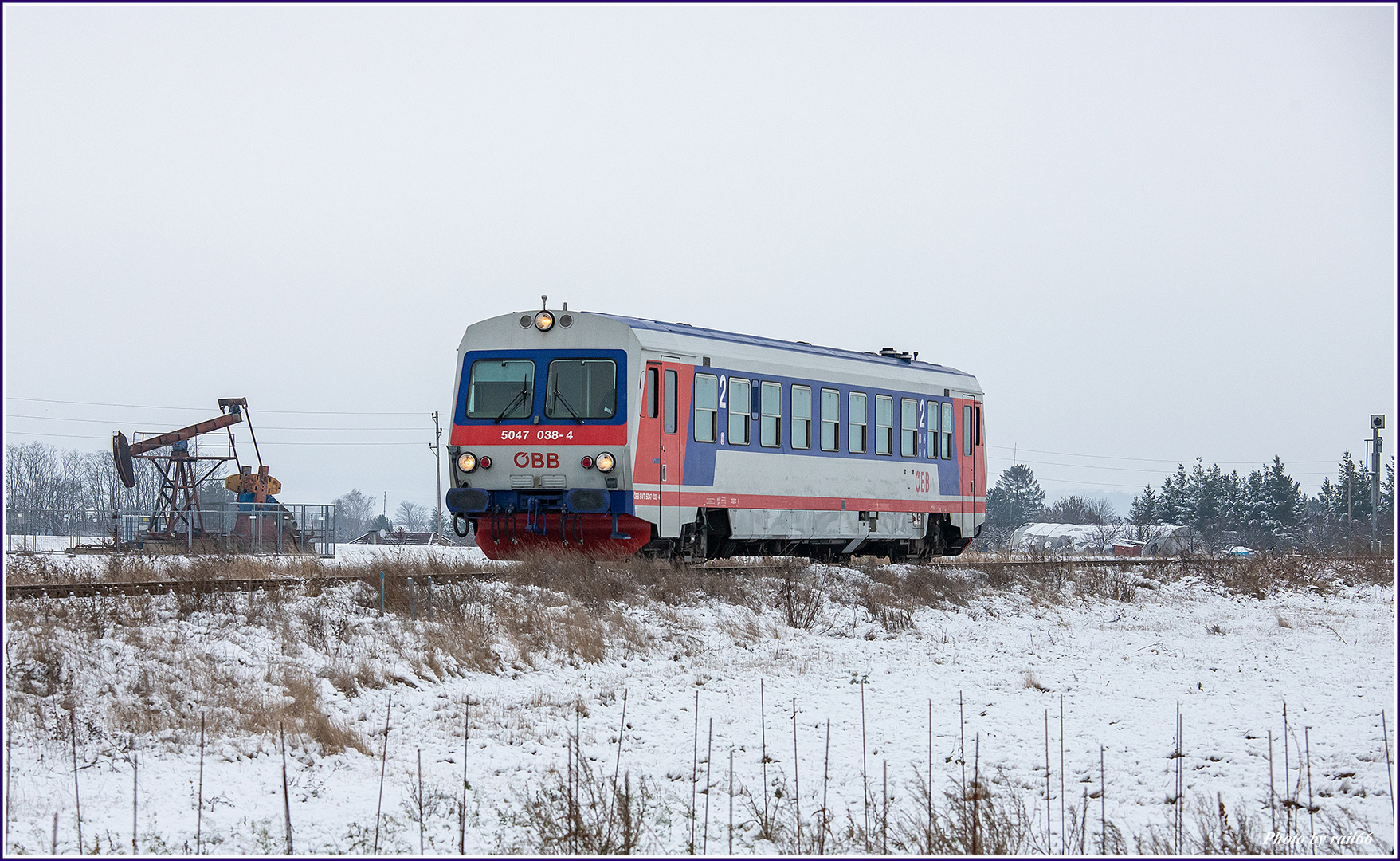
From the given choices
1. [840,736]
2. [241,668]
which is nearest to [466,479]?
[241,668]

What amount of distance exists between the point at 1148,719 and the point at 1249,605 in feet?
34.2

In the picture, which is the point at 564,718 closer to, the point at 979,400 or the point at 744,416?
the point at 744,416

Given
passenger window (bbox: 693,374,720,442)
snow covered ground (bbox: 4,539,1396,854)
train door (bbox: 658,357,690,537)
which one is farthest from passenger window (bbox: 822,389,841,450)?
snow covered ground (bbox: 4,539,1396,854)

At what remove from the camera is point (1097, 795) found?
26.8ft

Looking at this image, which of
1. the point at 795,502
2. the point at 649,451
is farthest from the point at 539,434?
the point at 795,502

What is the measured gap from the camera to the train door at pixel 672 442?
58.1 ft

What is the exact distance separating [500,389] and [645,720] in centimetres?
836

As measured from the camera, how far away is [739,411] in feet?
61.8

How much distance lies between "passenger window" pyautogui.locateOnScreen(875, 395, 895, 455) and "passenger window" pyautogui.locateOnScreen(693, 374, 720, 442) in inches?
146

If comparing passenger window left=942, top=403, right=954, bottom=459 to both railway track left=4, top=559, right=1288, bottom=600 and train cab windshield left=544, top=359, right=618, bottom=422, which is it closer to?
railway track left=4, top=559, right=1288, bottom=600

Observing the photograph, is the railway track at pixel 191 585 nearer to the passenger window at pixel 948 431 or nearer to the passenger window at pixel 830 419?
the passenger window at pixel 830 419

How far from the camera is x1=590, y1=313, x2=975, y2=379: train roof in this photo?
18031 millimetres

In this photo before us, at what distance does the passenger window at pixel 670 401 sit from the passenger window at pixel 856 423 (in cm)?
375

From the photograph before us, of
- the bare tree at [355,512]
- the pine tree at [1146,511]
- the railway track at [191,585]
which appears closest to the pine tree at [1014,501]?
the pine tree at [1146,511]
